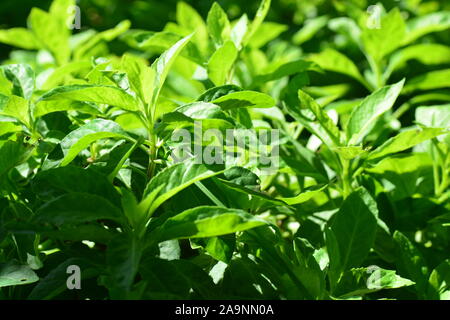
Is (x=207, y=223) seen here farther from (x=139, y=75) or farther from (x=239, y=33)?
(x=239, y=33)

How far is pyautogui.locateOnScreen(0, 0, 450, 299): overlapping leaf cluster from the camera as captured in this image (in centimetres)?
90

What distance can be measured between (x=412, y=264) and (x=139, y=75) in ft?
2.11

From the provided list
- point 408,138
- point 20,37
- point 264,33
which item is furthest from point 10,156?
point 264,33

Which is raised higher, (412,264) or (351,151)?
(351,151)

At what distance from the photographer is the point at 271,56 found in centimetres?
209

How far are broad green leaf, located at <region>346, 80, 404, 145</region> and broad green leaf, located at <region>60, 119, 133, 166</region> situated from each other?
0.49 m

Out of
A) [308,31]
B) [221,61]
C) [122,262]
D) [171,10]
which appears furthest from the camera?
[171,10]

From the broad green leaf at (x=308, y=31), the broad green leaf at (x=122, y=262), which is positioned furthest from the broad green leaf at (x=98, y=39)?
the broad green leaf at (x=122, y=262)

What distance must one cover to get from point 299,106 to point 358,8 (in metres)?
1.16

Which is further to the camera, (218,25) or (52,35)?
(52,35)

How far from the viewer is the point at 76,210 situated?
0.86 m

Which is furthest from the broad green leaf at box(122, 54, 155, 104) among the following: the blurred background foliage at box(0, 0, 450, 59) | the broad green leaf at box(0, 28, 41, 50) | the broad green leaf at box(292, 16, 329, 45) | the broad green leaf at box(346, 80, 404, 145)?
the blurred background foliage at box(0, 0, 450, 59)

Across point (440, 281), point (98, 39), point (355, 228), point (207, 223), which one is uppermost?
point (98, 39)

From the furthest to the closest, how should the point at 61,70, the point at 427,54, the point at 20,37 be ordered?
the point at 427,54, the point at 20,37, the point at 61,70
